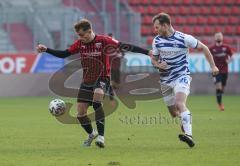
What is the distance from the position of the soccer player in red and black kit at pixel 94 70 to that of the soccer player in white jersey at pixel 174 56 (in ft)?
1.00

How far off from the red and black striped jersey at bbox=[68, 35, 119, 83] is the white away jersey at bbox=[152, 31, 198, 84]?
2.57 feet

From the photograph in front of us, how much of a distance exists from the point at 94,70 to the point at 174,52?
4.60 feet

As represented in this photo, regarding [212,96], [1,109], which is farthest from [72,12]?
[1,109]

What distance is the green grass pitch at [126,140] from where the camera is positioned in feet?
35.8

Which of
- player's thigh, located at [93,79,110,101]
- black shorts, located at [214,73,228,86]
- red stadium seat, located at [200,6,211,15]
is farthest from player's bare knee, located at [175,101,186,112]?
red stadium seat, located at [200,6,211,15]

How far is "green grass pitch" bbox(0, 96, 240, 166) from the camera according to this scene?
10898 millimetres

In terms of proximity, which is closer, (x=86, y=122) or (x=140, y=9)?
(x=86, y=122)

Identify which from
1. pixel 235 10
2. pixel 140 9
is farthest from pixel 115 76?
pixel 235 10

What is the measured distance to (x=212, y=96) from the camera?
1248 inches

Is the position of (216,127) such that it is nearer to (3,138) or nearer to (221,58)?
(3,138)

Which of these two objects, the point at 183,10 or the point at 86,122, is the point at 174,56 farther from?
the point at 183,10

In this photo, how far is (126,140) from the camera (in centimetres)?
1404

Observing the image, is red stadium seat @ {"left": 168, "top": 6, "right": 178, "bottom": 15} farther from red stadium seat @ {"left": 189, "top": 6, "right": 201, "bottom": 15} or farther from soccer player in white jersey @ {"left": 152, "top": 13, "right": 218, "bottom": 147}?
soccer player in white jersey @ {"left": 152, "top": 13, "right": 218, "bottom": 147}

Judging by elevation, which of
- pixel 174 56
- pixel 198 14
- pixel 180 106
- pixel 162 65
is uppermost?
pixel 198 14
